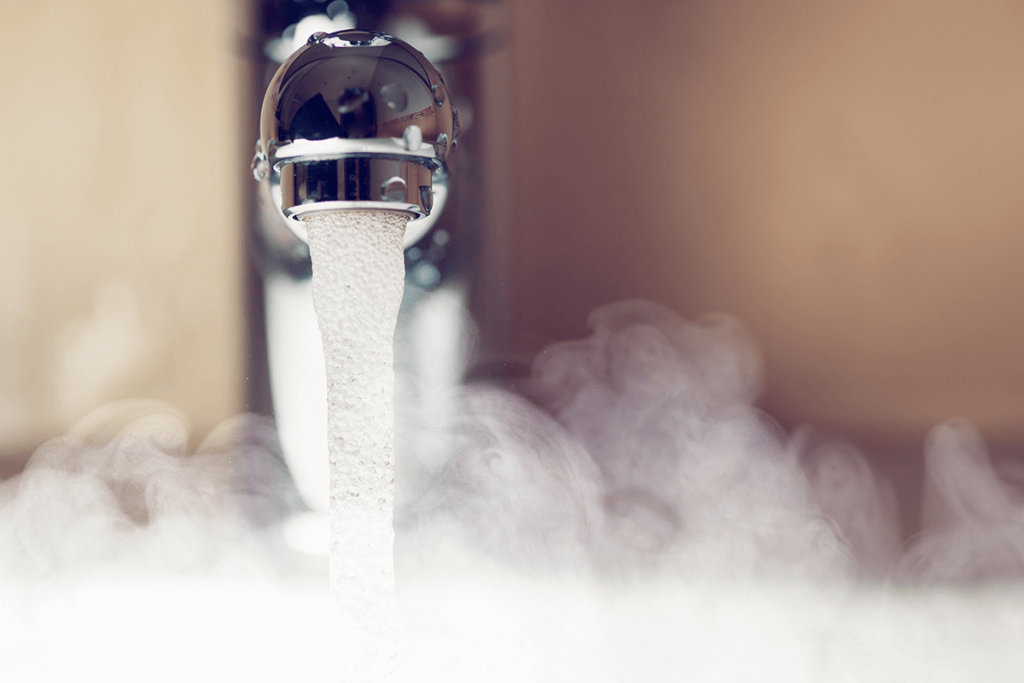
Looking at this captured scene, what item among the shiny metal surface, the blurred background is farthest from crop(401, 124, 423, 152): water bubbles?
the blurred background

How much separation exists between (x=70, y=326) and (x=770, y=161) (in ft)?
1.83

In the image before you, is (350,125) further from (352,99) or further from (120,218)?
(120,218)

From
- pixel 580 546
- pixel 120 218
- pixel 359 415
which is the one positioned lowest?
pixel 580 546

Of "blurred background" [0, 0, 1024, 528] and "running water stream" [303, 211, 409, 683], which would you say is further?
"blurred background" [0, 0, 1024, 528]

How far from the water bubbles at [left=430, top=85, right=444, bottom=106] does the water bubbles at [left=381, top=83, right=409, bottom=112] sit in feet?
0.06

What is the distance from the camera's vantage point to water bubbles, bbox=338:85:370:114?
13.1 inches

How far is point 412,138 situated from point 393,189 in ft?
0.09

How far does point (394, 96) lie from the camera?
341mm

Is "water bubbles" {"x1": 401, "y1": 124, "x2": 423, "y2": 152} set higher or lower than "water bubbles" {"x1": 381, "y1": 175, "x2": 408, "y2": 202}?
higher

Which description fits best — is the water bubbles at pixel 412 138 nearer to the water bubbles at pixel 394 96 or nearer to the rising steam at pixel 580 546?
the water bubbles at pixel 394 96

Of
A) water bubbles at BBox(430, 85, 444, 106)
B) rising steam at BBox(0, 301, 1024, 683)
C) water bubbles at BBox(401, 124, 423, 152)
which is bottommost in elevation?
rising steam at BBox(0, 301, 1024, 683)

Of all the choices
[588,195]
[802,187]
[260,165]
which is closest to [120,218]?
[260,165]

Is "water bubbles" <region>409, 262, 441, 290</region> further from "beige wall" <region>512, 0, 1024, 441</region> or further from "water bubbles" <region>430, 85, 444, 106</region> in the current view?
"water bubbles" <region>430, 85, 444, 106</region>

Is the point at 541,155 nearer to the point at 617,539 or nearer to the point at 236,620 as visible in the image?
the point at 617,539
